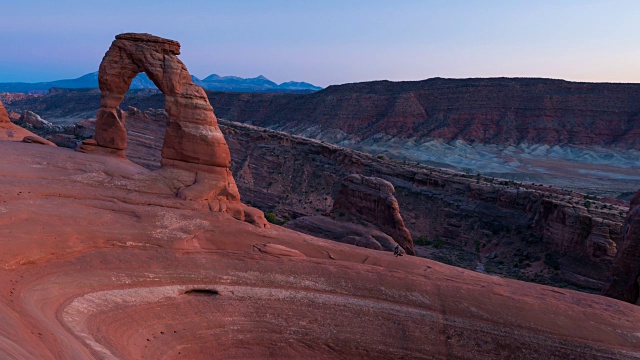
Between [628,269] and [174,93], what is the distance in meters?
18.1

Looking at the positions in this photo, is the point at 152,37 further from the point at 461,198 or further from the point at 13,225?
the point at 461,198

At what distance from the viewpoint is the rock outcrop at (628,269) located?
18438 mm

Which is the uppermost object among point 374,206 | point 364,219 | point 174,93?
point 174,93

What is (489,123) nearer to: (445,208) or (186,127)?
(445,208)

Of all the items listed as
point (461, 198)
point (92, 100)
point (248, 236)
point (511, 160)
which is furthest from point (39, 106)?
point (248, 236)

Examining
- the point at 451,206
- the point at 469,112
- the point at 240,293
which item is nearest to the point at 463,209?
the point at 451,206

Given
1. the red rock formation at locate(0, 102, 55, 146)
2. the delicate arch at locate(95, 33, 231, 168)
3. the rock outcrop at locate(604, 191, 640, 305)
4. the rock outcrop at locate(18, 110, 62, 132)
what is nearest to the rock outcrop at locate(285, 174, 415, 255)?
the delicate arch at locate(95, 33, 231, 168)

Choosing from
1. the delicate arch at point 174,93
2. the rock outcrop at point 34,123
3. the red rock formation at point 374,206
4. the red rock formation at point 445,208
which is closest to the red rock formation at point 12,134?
the delicate arch at point 174,93

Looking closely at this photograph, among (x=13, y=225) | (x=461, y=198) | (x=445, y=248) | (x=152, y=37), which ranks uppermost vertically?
(x=152, y=37)

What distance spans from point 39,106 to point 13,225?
147 metres

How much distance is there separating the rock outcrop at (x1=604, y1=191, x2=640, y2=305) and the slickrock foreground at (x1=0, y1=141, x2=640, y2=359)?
207 inches

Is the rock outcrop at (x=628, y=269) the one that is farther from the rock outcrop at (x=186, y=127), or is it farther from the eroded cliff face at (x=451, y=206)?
the rock outcrop at (x=186, y=127)

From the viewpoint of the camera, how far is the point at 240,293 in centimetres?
1368

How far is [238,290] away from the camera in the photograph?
541 inches
